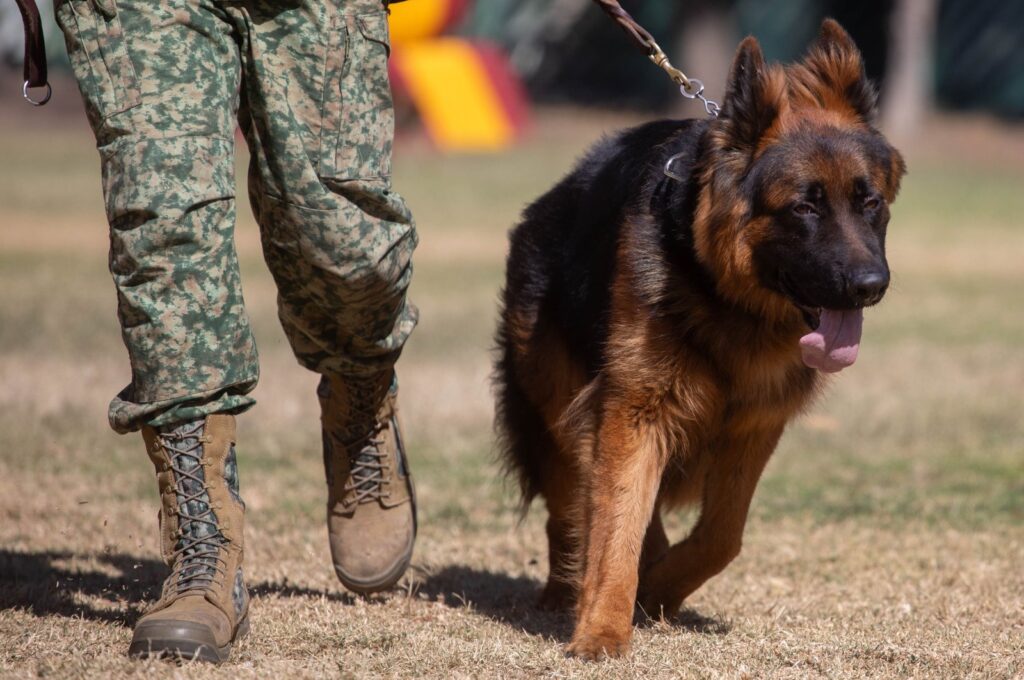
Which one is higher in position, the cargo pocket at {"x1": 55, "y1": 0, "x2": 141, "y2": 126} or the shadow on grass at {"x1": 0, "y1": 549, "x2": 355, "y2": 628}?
the cargo pocket at {"x1": 55, "y1": 0, "x2": 141, "y2": 126}

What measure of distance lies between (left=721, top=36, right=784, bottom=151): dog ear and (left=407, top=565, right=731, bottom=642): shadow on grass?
5.22ft

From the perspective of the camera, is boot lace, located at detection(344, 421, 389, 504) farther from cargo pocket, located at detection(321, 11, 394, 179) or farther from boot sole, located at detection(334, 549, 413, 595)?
cargo pocket, located at detection(321, 11, 394, 179)

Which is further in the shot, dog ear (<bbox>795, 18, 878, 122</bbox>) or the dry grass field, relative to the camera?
dog ear (<bbox>795, 18, 878, 122</bbox>)

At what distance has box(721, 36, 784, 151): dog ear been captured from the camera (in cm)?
428

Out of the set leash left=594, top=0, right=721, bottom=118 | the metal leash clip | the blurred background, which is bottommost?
the blurred background

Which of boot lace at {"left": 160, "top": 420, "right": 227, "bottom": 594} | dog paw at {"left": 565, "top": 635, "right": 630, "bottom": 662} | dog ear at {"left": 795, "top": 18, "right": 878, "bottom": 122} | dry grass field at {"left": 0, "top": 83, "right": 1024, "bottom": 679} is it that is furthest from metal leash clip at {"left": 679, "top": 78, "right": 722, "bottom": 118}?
boot lace at {"left": 160, "top": 420, "right": 227, "bottom": 594}

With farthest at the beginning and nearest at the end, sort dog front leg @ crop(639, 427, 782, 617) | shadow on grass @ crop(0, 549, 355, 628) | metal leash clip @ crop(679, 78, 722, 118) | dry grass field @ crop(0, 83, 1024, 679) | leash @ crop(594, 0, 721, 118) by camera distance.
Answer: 1. leash @ crop(594, 0, 721, 118)
2. dog front leg @ crop(639, 427, 782, 617)
3. metal leash clip @ crop(679, 78, 722, 118)
4. shadow on grass @ crop(0, 549, 355, 628)
5. dry grass field @ crop(0, 83, 1024, 679)

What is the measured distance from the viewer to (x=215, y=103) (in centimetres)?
393

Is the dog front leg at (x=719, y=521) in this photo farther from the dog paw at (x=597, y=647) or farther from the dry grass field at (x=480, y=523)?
the dog paw at (x=597, y=647)

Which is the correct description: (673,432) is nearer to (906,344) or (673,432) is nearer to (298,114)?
(298,114)

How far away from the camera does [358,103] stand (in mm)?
4223

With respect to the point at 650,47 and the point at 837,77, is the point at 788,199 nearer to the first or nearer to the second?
the point at 837,77

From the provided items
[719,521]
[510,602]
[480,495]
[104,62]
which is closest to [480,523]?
[480,495]

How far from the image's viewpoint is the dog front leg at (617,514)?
4.24m
